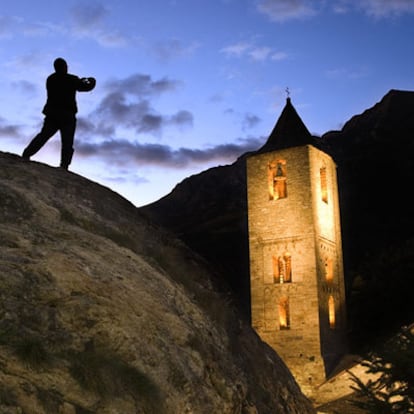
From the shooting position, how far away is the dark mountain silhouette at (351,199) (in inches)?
1469

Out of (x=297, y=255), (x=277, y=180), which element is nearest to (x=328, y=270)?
(x=297, y=255)

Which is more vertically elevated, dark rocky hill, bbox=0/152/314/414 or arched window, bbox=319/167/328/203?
arched window, bbox=319/167/328/203

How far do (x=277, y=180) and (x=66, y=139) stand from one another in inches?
850

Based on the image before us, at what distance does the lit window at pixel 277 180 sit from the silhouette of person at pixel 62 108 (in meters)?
21.1

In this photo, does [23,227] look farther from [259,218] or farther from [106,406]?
[259,218]

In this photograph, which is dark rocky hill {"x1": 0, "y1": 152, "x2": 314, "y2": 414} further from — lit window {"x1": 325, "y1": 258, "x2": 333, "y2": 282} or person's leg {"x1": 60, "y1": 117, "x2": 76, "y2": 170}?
lit window {"x1": 325, "y1": 258, "x2": 333, "y2": 282}

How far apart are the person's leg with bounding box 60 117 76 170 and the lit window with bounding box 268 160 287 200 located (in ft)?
69.4

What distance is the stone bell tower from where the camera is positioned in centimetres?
2503

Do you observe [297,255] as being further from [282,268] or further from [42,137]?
[42,137]

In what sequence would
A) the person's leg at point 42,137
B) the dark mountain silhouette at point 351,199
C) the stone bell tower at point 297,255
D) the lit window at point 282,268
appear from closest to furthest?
1. the person's leg at point 42,137
2. the stone bell tower at point 297,255
3. the lit window at point 282,268
4. the dark mountain silhouette at point 351,199

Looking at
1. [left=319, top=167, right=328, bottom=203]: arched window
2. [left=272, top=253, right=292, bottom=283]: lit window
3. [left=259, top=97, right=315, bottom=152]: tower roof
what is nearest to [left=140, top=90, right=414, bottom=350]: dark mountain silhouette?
[left=259, top=97, right=315, bottom=152]: tower roof

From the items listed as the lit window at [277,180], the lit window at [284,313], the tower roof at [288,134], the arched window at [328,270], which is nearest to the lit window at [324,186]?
the tower roof at [288,134]

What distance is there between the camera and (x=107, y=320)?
3.84 metres

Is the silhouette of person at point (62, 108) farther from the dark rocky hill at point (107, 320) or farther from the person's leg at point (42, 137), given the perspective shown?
the dark rocky hill at point (107, 320)
